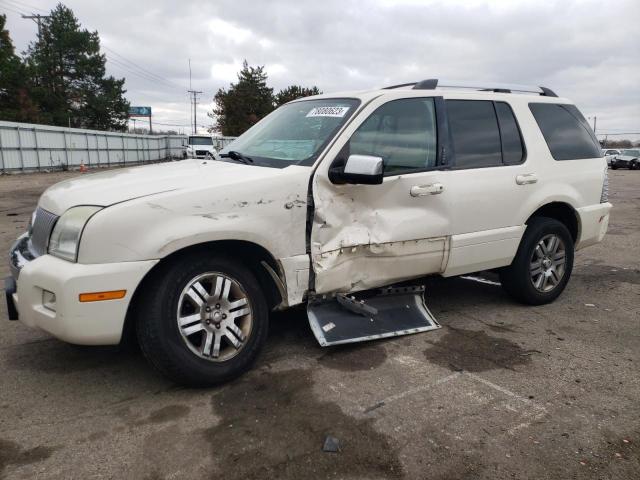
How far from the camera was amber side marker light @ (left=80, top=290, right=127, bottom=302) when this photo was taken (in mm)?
2727

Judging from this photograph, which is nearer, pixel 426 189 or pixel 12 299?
pixel 12 299

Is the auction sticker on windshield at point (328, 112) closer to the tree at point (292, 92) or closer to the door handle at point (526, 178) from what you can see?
the door handle at point (526, 178)

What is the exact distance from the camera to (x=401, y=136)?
151 inches

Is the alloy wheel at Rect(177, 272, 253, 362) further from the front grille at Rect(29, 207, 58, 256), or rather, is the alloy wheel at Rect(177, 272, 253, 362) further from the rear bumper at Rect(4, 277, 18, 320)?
the rear bumper at Rect(4, 277, 18, 320)

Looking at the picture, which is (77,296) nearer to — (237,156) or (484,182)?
(237,156)

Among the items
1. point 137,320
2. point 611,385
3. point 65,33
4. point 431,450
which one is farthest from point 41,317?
point 65,33

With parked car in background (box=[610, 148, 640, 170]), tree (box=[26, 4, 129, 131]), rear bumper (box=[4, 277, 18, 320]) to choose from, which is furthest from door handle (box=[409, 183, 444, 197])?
tree (box=[26, 4, 129, 131])

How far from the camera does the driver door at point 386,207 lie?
11.3 ft

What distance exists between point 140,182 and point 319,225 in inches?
44.8

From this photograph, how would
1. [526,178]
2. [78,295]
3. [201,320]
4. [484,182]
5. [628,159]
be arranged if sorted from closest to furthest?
[78,295] → [201,320] → [484,182] → [526,178] → [628,159]

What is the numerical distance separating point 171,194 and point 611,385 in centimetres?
294

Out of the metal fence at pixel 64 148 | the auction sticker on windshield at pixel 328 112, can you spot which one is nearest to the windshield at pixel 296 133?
the auction sticker on windshield at pixel 328 112

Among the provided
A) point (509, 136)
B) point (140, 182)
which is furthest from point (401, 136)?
point (140, 182)

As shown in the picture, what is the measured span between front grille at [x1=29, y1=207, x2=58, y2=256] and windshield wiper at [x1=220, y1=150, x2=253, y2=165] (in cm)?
Result: 132
